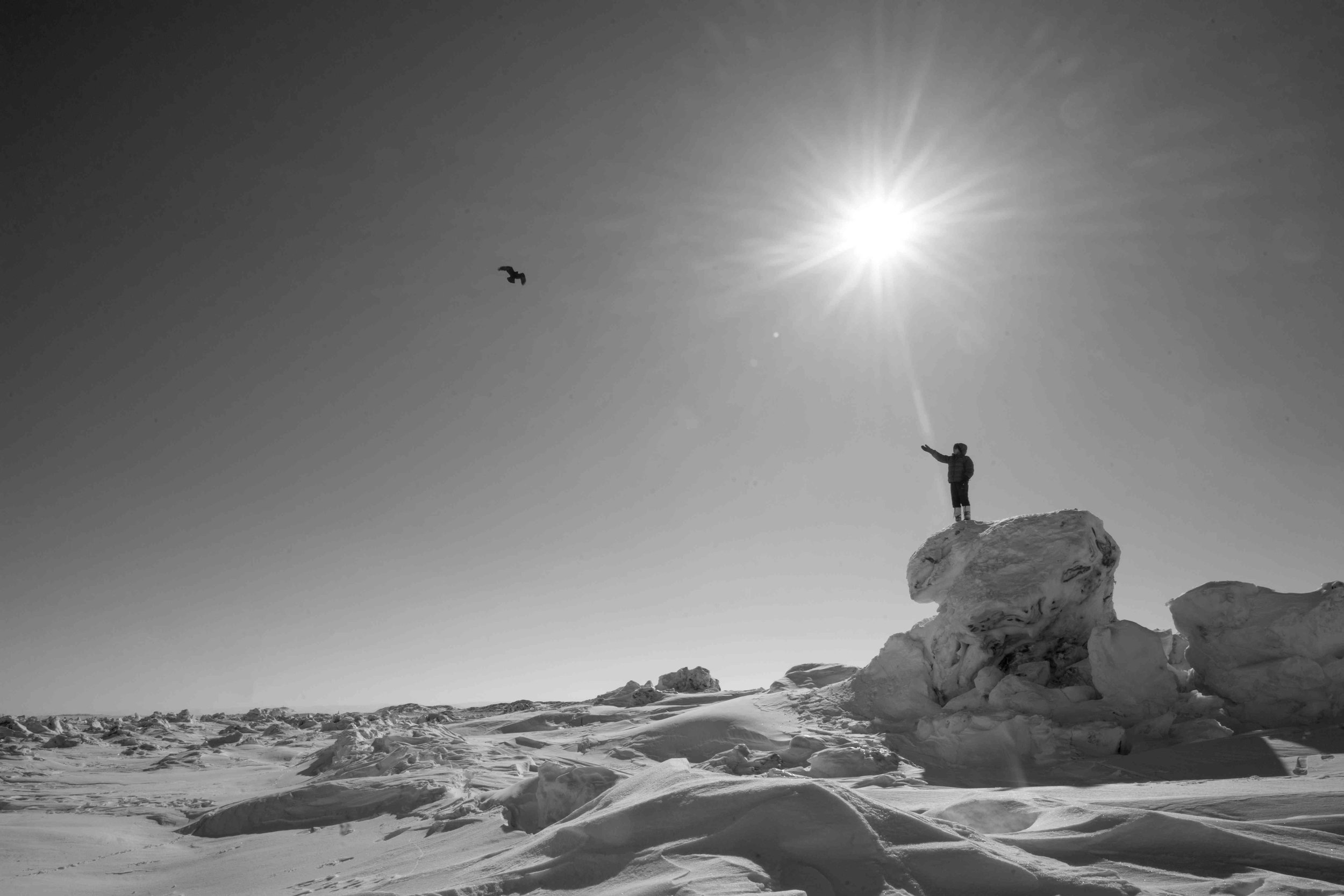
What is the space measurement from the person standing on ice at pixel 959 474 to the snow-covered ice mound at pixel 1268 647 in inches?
127

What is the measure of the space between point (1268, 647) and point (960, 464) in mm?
4574

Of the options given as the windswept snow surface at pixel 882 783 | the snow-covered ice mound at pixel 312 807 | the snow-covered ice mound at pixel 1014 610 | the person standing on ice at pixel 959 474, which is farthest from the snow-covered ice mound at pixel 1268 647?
the snow-covered ice mound at pixel 312 807

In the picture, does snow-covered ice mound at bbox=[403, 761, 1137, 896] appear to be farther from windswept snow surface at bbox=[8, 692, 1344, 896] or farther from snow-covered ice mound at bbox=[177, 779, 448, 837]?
snow-covered ice mound at bbox=[177, 779, 448, 837]

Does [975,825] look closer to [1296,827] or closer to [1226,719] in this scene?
[1296,827]

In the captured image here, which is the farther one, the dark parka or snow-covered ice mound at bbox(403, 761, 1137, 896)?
the dark parka

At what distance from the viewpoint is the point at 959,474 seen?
36.8 feet

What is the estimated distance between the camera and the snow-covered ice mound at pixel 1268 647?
24.5 ft

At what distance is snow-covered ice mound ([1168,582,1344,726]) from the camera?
7465 mm

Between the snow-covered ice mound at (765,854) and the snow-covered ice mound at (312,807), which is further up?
the snow-covered ice mound at (765,854)

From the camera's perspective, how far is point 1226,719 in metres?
7.96

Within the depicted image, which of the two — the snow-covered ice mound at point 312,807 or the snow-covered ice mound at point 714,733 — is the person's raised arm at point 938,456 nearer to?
the snow-covered ice mound at point 714,733

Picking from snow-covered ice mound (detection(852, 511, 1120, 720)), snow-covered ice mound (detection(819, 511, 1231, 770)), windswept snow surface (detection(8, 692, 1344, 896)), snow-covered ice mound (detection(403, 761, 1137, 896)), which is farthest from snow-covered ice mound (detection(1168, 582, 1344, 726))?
snow-covered ice mound (detection(403, 761, 1137, 896))

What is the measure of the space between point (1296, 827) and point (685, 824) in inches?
131

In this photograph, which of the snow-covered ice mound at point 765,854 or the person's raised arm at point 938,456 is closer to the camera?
the snow-covered ice mound at point 765,854
